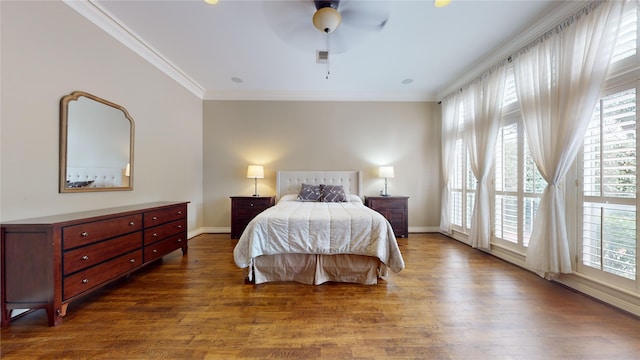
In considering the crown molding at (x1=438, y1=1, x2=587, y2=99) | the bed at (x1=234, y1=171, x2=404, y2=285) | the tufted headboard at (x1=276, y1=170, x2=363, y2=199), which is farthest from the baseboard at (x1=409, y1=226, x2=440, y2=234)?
the crown molding at (x1=438, y1=1, x2=587, y2=99)

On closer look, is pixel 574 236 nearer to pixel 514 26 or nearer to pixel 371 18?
pixel 514 26

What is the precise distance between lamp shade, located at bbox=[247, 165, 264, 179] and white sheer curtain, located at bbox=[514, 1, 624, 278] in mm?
4043

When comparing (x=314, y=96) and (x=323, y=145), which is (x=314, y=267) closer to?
(x=323, y=145)

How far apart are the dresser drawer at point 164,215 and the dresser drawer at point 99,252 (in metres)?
0.18

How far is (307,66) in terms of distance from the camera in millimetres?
3592

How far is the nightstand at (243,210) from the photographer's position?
436cm

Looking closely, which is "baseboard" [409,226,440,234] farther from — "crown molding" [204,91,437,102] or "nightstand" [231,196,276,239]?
"nightstand" [231,196,276,239]

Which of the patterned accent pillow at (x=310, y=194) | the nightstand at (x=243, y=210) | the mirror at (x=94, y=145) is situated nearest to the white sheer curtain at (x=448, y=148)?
the patterned accent pillow at (x=310, y=194)

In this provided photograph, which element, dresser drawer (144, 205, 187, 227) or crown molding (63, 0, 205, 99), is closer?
crown molding (63, 0, 205, 99)

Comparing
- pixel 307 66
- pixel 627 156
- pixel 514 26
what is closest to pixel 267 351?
pixel 627 156

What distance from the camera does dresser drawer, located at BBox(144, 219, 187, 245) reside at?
2639mm

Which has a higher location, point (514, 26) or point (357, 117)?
point (514, 26)

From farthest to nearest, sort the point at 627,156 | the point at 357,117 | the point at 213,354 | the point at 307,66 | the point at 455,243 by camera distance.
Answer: the point at 357,117 < the point at 455,243 < the point at 307,66 < the point at 627,156 < the point at 213,354

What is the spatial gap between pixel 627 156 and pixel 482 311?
5.87ft
